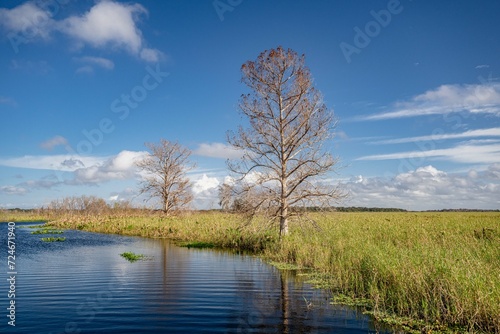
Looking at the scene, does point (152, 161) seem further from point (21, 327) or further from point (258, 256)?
point (21, 327)

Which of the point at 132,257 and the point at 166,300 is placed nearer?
the point at 166,300

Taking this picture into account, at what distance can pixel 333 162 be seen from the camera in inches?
853

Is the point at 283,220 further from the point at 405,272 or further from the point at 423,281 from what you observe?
the point at 423,281

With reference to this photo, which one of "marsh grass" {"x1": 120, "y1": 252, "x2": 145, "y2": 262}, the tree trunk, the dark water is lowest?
the dark water

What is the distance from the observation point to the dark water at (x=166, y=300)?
9.02 metres

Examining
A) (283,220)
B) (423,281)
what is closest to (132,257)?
(283,220)

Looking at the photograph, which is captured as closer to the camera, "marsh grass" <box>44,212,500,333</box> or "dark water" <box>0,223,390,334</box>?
"marsh grass" <box>44,212,500,333</box>

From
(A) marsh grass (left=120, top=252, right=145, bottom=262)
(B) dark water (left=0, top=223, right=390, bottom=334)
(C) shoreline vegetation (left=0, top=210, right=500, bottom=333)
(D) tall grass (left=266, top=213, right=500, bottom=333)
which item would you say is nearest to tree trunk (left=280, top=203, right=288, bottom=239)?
(C) shoreline vegetation (left=0, top=210, right=500, bottom=333)

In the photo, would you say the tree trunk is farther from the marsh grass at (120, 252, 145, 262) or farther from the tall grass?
the marsh grass at (120, 252, 145, 262)

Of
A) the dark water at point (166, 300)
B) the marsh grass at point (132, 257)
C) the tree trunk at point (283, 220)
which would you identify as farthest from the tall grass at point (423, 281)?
the marsh grass at point (132, 257)

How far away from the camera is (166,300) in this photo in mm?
11555

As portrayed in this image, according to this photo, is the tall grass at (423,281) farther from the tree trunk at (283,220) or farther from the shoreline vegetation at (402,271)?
the tree trunk at (283,220)

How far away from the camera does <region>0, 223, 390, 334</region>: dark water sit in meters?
9.02

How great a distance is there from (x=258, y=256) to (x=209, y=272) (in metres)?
5.90
